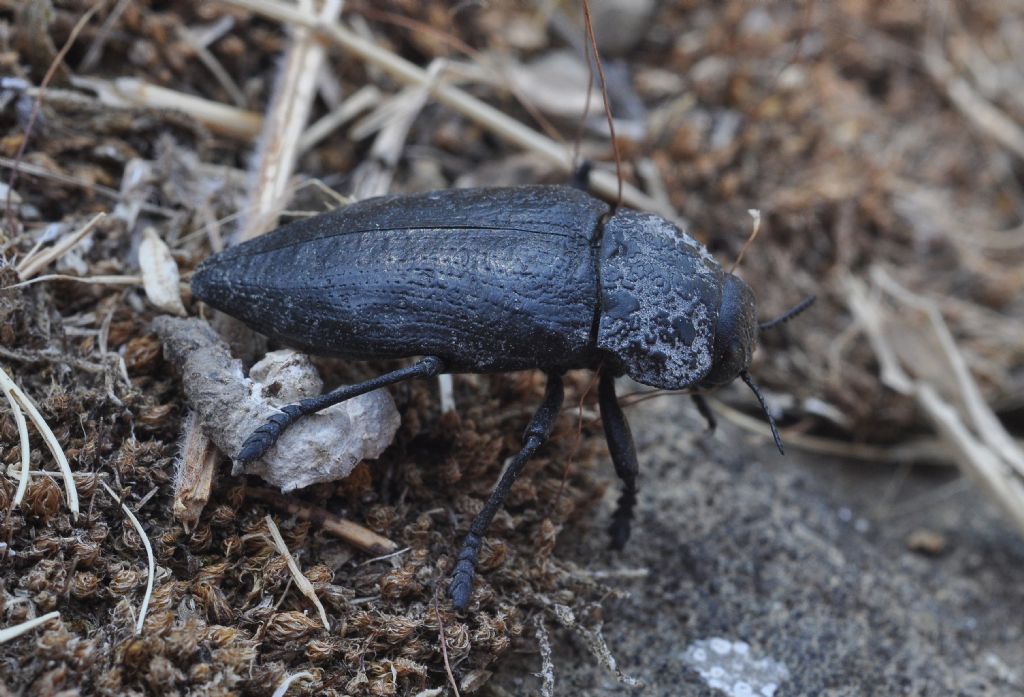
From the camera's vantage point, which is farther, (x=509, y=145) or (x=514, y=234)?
(x=509, y=145)

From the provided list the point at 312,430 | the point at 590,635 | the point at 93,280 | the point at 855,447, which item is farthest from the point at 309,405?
the point at 855,447

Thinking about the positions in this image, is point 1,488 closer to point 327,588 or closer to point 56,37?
point 327,588

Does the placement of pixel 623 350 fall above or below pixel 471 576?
above

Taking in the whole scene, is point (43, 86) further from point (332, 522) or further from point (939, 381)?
point (939, 381)

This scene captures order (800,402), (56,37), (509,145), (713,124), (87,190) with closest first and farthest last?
1. (87,190)
2. (56,37)
3. (800,402)
4. (509,145)
5. (713,124)

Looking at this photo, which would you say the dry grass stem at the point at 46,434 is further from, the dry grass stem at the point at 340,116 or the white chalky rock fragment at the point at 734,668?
the white chalky rock fragment at the point at 734,668

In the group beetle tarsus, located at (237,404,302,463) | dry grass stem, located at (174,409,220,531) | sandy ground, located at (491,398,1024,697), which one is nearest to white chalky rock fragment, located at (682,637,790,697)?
sandy ground, located at (491,398,1024,697)

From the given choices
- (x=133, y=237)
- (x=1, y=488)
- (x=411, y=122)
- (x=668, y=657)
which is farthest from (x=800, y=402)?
(x=1, y=488)
